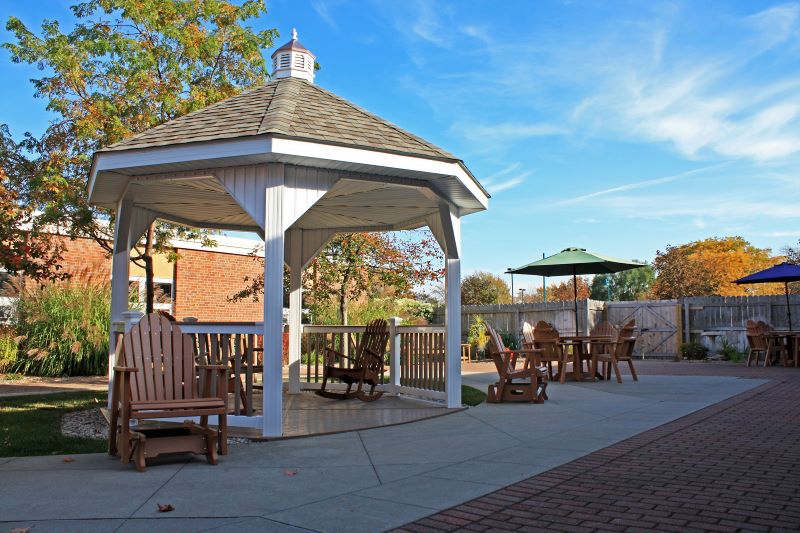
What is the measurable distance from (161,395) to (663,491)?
3.85m

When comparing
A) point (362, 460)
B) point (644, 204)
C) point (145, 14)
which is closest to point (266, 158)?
point (362, 460)

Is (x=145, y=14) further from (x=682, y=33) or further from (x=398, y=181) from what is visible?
(x=682, y=33)

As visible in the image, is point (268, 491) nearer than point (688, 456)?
Yes

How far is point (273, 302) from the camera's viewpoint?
623 cm

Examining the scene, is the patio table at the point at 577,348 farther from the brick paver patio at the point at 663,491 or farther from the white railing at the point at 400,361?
the brick paver patio at the point at 663,491

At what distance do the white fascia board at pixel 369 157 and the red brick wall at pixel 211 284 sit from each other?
1239cm

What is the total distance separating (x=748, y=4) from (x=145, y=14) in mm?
10395

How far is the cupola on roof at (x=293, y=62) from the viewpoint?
874cm

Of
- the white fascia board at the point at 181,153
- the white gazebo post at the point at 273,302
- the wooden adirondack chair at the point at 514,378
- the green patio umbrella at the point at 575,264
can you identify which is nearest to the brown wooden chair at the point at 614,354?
the green patio umbrella at the point at 575,264

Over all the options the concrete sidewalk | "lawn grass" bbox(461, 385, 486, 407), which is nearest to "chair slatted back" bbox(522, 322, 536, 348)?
"lawn grass" bbox(461, 385, 486, 407)

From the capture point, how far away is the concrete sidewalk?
3430 millimetres

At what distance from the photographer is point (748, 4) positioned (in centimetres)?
1108

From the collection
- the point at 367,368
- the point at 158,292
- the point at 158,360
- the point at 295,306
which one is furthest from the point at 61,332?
the point at 158,360

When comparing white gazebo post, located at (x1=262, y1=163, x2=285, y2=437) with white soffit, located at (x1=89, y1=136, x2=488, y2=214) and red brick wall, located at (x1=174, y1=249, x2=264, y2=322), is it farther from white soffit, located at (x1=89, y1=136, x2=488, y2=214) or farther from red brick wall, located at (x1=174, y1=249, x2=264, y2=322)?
red brick wall, located at (x1=174, y1=249, x2=264, y2=322)
